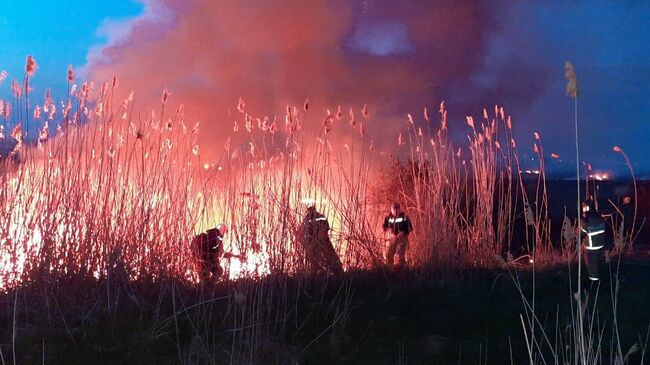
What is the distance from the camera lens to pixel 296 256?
621 cm

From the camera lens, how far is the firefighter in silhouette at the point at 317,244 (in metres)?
6.28

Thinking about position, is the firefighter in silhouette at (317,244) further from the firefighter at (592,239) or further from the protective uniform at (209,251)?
the firefighter at (592,239)

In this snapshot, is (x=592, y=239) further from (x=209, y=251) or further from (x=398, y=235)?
(x=209, y=251)

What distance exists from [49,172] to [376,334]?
10.0ft

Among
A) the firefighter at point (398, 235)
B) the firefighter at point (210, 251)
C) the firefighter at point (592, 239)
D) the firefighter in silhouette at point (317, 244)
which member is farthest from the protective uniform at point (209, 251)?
the firefighter at point (592, 239)

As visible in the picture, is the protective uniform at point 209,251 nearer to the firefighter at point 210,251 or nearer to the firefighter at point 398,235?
the firefighter at point 210,251

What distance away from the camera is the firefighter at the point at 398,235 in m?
7.45

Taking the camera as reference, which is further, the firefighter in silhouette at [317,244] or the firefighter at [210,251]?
the firefighter in silhouette at [317,244]

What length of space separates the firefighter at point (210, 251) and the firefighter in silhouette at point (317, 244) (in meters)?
0.76

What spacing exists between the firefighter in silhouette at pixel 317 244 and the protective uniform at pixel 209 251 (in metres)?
0.77

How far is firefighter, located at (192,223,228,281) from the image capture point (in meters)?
5.87

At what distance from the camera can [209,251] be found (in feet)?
20.6

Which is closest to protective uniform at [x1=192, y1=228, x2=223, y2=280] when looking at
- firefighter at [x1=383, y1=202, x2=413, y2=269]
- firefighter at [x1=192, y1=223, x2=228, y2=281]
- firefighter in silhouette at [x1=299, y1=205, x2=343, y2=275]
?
firefighter at [x1=192, y1=223, x2=228, y2=281]

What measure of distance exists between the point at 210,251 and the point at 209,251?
4cm
